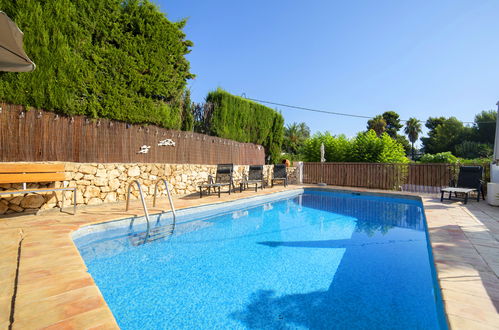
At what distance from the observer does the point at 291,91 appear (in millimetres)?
17625

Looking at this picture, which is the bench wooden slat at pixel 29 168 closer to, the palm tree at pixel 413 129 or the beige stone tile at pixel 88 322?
the beige stone tile at pixel 88 322

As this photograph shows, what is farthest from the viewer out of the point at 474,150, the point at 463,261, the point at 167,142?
the point at 474,150

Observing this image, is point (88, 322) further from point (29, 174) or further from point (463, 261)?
point (29, 174)

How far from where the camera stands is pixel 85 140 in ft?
20.7

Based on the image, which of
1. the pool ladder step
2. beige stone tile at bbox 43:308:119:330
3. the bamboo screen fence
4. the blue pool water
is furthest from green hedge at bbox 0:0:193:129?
beige stone tile at bbox 43:308:119:330

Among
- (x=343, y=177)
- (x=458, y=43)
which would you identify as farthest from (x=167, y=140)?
(x=458, y=43)

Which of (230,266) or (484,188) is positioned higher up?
(484,188)

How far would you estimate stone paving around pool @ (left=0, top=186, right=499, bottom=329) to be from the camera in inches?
62.9

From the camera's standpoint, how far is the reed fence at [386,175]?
995 centimetres

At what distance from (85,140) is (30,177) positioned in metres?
1.80

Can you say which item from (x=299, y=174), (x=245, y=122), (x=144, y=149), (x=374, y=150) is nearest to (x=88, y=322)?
(x=144, y=149)

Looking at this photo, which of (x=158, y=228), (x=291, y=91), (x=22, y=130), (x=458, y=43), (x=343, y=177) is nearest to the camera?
(x=158, y=228)

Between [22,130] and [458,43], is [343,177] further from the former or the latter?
[22,130]

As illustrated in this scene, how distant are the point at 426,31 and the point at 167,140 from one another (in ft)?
38.7
